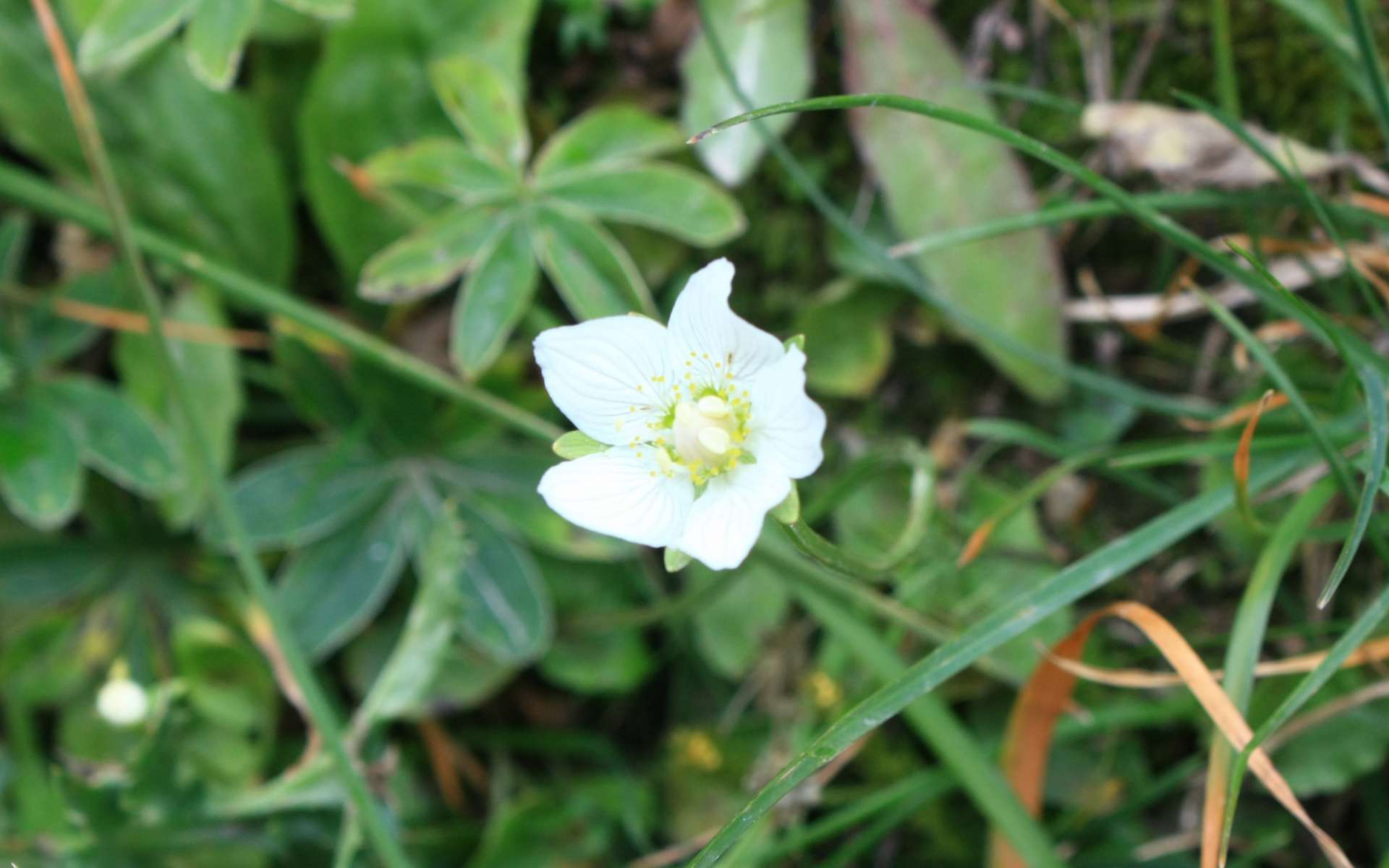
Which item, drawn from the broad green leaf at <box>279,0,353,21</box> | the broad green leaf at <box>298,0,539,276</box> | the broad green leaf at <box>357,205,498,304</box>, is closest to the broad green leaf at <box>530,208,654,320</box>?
the broad green leaf at <box>357,205,498,304</box>

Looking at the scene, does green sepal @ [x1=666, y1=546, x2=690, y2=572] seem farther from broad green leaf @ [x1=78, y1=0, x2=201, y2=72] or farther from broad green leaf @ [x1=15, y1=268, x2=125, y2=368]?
broad green leaf @ [x1=15, y1=268, x2=125, y2=368]

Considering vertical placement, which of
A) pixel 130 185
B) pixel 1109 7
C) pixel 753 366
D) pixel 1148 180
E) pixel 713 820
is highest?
pixel 130 185

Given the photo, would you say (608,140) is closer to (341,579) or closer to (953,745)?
(341,579)

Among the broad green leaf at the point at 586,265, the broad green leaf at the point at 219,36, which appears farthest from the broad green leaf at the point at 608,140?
the broad green leaf at the point at 219,36

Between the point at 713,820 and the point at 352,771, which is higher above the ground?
the point at 352,771

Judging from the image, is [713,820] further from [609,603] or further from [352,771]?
[352,771]

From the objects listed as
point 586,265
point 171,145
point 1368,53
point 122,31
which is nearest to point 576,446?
point 586,265

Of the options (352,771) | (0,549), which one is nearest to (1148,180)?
(352,771)

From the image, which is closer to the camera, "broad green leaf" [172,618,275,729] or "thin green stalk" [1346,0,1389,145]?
"thin green stalk" [1346,0,1389,145]
